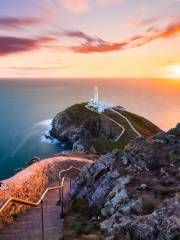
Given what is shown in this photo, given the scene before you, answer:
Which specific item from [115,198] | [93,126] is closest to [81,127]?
[93,126]

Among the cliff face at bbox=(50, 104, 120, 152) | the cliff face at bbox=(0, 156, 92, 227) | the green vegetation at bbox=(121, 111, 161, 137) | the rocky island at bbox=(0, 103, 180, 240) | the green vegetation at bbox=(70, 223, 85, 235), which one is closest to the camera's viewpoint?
the rocky island at bbox=(0, 103, 180, 240)

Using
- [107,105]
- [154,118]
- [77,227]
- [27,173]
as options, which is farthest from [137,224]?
[154,118]

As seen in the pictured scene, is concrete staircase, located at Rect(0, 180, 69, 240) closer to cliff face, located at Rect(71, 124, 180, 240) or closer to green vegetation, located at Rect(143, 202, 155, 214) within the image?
cliff face, located at Rect(71, 124, 180, 240)

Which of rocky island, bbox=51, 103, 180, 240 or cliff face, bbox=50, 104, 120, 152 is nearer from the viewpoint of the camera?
rocky island, bbox=51, 103, 180, 240

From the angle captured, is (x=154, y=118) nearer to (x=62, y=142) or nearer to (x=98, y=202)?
(x=62, y=142)

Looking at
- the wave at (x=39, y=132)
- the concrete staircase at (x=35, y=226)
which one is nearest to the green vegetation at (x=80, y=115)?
the wave at (x=39, y=132)

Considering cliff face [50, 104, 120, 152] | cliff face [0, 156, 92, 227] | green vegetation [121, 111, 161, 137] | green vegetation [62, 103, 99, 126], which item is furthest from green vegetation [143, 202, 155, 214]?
green vegetation [62, 103, 99, 126]

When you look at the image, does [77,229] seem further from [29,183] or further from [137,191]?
[29,183]
